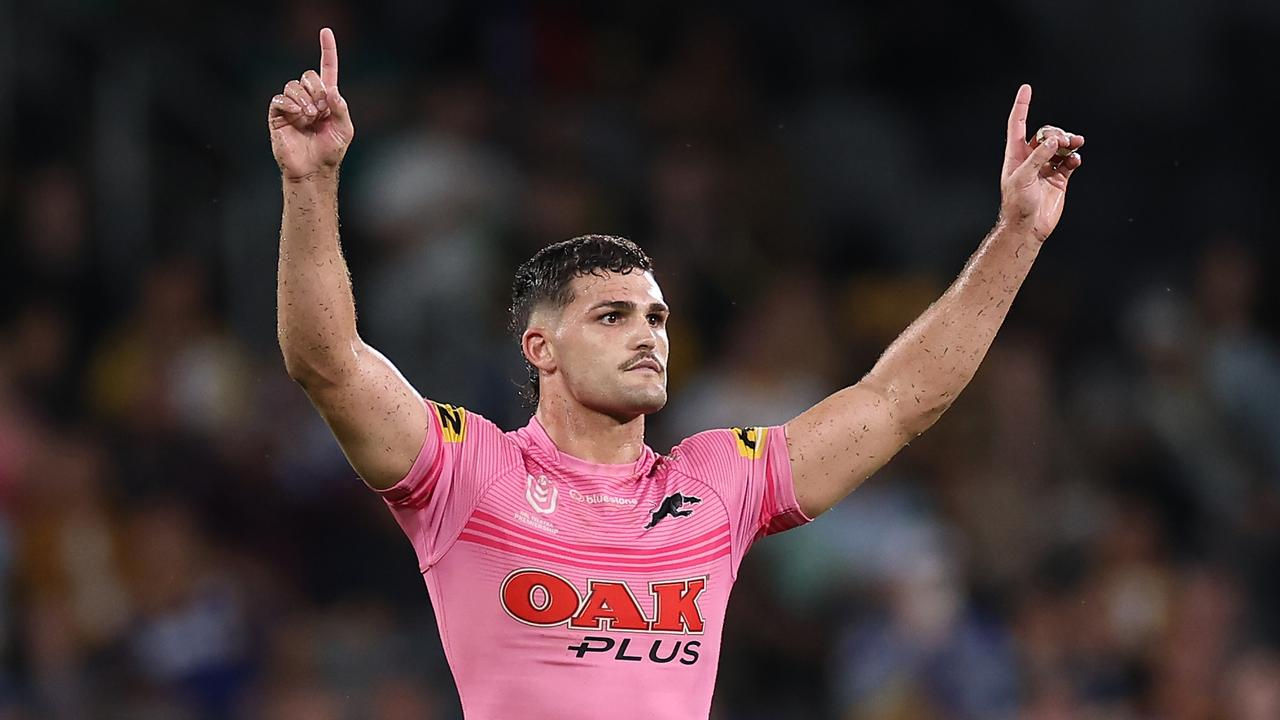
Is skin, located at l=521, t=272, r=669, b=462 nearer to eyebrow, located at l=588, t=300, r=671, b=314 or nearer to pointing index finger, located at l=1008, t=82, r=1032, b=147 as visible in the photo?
eyebrow, located at l=588, t=300, r=671, b=314

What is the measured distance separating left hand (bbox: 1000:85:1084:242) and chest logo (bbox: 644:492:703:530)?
1336mm

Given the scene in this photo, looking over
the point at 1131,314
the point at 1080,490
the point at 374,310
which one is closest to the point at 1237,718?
the point at 1080,490

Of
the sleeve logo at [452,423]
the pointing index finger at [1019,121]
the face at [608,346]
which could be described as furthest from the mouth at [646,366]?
the pointing index finger at [1019,121]

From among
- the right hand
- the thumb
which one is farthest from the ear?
the thumb

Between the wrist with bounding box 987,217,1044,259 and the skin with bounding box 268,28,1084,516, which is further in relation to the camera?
the wrist with bounding box 987,217,1044,259

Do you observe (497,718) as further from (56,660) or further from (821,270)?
(821,270)

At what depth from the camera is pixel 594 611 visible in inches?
211

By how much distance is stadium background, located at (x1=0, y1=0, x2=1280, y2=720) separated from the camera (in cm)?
1045

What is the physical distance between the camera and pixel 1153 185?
43.8 ft

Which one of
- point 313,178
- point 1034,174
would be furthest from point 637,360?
point 1034,174

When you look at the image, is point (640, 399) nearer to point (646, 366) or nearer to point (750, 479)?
point (646, 366)

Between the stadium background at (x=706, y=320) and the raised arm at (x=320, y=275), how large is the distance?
486 cm

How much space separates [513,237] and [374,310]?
0.98m

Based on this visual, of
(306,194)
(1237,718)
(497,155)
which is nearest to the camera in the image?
(306,194)
